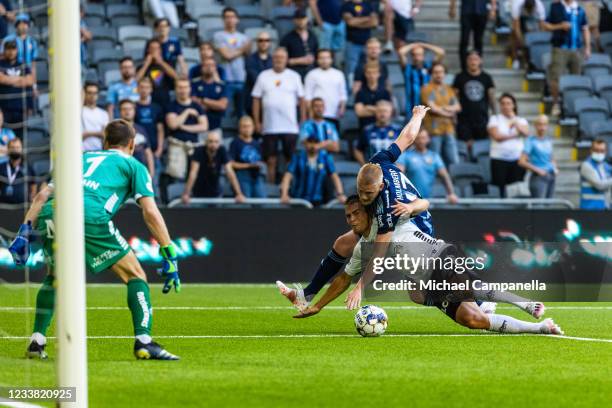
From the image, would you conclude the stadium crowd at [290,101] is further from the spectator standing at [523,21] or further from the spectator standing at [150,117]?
the spectator standing at [523,21]

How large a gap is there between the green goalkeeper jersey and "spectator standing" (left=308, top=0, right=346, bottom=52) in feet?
41.5

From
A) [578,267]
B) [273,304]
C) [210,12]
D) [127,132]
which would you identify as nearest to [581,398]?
[127,132]

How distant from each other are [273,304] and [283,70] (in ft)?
18.5

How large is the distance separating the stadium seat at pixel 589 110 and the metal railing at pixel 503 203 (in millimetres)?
3499

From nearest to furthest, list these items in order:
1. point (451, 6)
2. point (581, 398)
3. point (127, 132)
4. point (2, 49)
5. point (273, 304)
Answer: point (581, 398)
point (127, 132)
point (273, 304)
point (2, 49)
point (451, 6)

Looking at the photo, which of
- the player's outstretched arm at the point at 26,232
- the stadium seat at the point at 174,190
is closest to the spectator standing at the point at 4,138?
the stadium seat at the point at 174,190

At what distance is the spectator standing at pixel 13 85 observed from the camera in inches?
683

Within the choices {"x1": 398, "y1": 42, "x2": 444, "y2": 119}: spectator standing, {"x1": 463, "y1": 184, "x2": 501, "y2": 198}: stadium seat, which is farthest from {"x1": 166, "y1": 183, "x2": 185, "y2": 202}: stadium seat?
{"x1": 463, "y1": 184, "x2": 501, "y2": 198}: stadium seat

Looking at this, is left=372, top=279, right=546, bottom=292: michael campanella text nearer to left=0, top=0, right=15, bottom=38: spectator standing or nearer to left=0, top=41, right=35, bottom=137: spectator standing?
left=0, top=41, right=35, bottom=137: spectator standing

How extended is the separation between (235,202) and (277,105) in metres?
1.81

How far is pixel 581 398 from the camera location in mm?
7984

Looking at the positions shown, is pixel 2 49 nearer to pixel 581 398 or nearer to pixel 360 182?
pixel 360 182

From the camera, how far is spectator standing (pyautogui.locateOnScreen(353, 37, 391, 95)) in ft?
67.9

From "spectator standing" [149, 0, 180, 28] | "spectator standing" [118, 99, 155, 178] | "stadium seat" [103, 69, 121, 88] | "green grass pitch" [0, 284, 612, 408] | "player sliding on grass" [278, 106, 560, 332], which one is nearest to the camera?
"green grass pitch" [0, 284, 612, 408]
